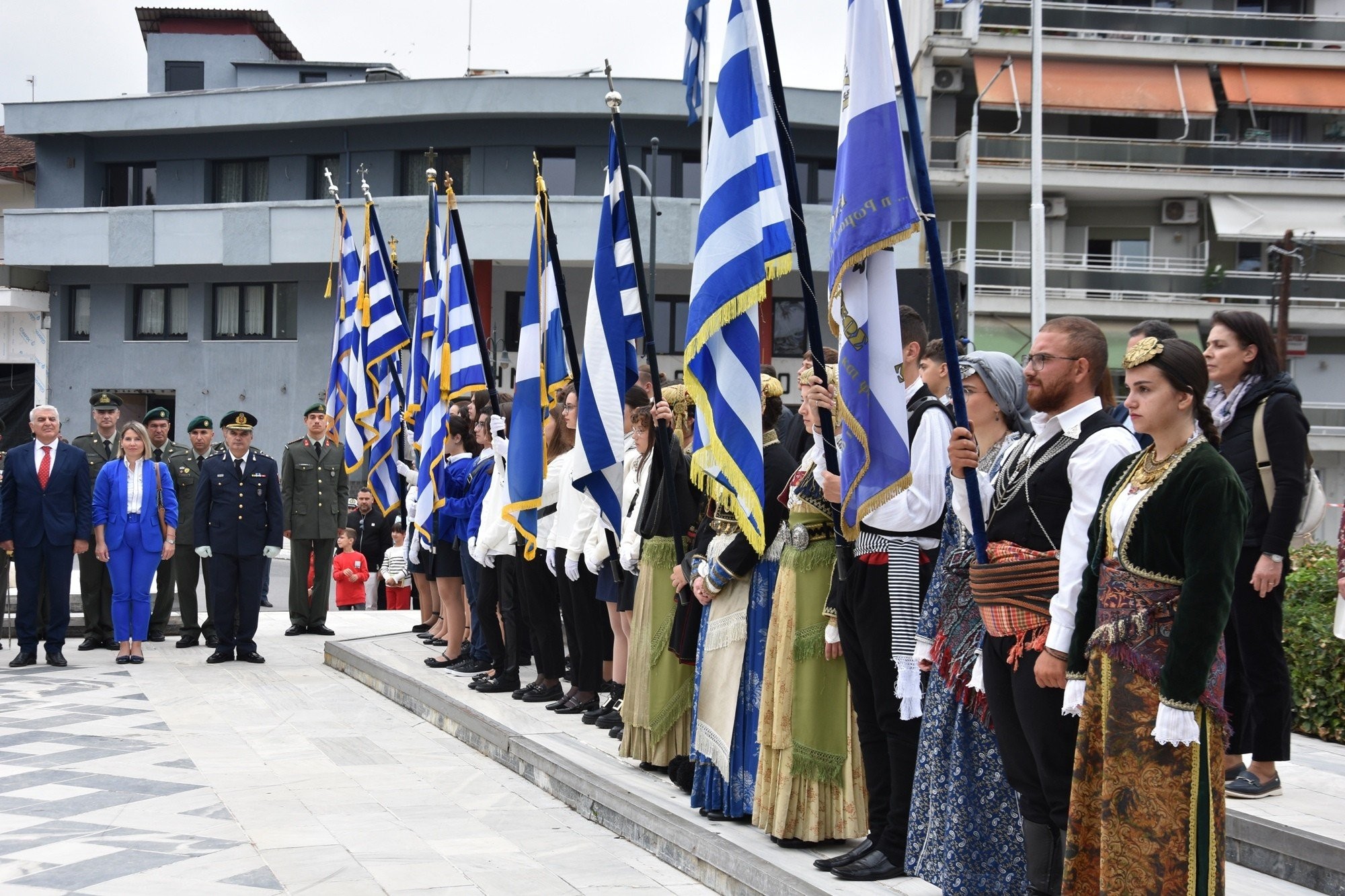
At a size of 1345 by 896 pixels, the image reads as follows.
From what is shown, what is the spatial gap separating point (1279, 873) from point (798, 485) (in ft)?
8.19

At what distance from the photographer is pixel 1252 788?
20.6ft

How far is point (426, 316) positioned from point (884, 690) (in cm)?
908

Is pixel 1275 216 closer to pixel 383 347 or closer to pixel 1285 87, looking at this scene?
pixel 1285 87

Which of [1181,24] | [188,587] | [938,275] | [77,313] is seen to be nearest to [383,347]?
[188,587]

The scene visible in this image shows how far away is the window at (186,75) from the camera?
43.8 metres

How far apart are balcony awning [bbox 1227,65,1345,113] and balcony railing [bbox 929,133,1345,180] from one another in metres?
1.06

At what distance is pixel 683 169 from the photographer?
36312mm

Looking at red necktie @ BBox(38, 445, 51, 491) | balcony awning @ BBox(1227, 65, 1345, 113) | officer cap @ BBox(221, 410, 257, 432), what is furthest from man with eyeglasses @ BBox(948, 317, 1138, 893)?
balcony awning @ BBox(1227, 65, 1345, 113)

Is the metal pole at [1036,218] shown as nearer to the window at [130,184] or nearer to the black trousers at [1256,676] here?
the black trousers at [1256,676]

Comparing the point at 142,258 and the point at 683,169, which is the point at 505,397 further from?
the point at 142,258

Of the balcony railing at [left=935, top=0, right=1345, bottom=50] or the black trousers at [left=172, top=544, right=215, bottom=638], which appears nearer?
the black trousers at [left=172, top=544, right=215, bottom=638]

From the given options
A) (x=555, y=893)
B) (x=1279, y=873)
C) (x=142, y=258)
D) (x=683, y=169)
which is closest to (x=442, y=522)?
(x=555, y=893)

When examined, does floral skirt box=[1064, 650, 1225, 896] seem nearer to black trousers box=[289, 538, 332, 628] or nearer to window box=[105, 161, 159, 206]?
black trousers box=[289, 538, 332, 628]

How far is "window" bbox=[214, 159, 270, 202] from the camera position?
127 feet
